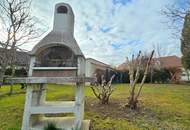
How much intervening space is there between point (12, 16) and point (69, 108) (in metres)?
8.92

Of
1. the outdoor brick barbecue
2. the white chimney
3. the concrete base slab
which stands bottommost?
the concrete base slab

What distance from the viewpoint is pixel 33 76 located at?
15.5 ft

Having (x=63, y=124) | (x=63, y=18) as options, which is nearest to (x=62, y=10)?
(x=63, y=18)

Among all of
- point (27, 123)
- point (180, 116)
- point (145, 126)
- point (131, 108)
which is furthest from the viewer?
point (131, 108)

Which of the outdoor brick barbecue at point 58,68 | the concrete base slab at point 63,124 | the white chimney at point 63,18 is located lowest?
the concrete base slab at point 63,124

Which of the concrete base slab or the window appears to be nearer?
the concrete base slab

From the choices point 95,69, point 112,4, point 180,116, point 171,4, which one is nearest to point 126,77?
point 95,69

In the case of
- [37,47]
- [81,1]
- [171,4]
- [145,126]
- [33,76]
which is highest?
[171,4]

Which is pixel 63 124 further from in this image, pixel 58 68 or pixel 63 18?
pixel 63 18

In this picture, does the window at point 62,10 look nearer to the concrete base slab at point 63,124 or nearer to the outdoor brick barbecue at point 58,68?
the outdoor brick barbecue at point 58,68

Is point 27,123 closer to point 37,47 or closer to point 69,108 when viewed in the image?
point 69,108

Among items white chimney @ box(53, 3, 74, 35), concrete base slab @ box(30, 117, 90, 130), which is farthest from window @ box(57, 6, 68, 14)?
concrete base slab @ box(30, 117, 90, 130)

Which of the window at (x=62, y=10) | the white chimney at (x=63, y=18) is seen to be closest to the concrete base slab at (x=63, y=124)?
the white chimney at (x=63, y=18)

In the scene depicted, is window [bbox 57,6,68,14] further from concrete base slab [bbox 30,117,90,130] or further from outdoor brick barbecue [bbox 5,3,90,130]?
concrete base slab [bbox 30,117,90,130]
